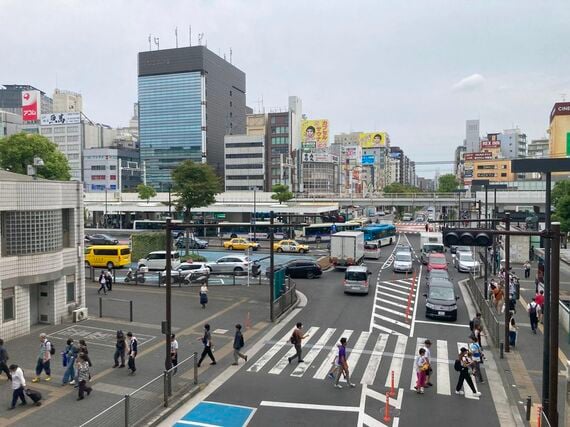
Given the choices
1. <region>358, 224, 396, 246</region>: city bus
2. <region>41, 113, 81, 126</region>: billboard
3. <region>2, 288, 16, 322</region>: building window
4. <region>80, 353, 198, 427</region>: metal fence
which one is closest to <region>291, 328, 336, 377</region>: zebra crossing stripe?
<region>80, 353, 198, 427</region>: metal fence

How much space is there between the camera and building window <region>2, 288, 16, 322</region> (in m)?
23.2

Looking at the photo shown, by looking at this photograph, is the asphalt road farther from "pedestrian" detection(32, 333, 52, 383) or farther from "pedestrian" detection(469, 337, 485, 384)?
"pedestrian" detection(32, 333, 52, 383)

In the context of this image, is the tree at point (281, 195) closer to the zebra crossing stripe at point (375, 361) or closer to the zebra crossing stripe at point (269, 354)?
the zebra crossing stripe at point (269, 354)

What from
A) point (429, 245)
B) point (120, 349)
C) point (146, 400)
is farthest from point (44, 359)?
point (429, 245)

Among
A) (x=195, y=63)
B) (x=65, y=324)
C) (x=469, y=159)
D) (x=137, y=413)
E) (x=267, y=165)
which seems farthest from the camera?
(x=469, y=159)

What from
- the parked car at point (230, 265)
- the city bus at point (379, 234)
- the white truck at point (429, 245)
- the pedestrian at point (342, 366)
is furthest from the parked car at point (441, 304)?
the city bus at point (379, 234)

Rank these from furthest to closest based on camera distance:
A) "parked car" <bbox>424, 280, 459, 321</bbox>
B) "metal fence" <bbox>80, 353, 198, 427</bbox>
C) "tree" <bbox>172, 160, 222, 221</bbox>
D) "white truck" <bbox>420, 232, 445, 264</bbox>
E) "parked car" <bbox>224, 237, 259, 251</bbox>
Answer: "parked car" <bbox>224, 237, 259, 251</bbox> < "tree" <bbox>172, 160, 222, 221</bbox> < "white truck" <bbox>420, 232, 445, 264</bbox> < "parked car" <bbox>424, 280, 459, 321</bbox> < "metal fence" <bbox>80, 353, 198, 427</bbox>

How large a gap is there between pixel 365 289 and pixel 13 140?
141ft

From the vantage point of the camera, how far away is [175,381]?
17672 millimetres

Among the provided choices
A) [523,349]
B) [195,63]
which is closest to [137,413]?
[523,349]

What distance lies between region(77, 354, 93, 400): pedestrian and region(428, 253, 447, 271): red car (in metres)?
31.6

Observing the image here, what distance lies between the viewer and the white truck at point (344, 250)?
44.6 m

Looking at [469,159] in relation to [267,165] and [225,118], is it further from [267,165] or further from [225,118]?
[225,118]

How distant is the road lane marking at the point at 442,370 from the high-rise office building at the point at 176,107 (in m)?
140
